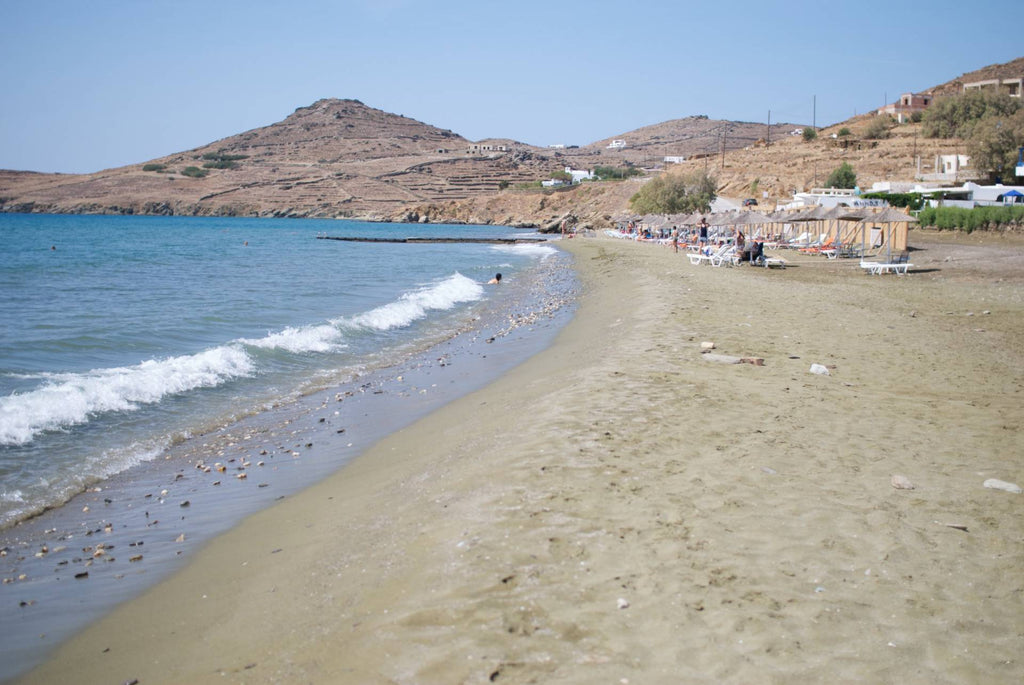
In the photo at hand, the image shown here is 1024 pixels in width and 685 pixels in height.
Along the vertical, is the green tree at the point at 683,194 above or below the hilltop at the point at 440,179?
below

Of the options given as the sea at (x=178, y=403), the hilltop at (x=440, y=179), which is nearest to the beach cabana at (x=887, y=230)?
the sea at (x=178, y=403)

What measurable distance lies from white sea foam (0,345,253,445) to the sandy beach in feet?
13.7

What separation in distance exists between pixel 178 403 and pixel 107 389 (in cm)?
95

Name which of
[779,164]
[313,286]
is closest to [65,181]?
[779,164]

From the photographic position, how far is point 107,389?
988 centimetres

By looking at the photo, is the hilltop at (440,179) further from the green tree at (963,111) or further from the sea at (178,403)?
the sea at (178,403)

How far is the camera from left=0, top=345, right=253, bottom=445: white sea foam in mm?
8547

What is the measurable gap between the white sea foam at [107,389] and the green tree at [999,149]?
5649cm

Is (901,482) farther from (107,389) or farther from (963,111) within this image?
(963,111)

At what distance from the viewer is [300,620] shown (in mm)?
3900

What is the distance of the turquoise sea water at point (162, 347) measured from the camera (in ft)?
26.2

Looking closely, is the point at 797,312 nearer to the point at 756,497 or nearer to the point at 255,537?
the point at 756,497

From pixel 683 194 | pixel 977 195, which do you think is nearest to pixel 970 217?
pixel 977 195

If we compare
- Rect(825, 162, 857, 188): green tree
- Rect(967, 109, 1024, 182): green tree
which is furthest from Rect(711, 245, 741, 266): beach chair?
Rect(825, 162, 857, 188): green tree
